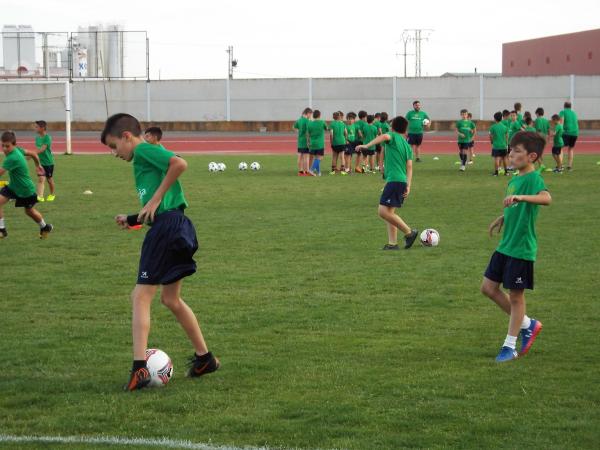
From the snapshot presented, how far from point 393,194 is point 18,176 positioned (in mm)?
5489

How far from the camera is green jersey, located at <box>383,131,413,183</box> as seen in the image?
12.9 m

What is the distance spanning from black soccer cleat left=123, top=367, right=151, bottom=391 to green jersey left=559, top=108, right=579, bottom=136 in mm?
22620

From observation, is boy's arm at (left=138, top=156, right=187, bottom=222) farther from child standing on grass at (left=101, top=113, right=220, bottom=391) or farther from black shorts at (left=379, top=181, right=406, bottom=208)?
black shorts at (left=379, top=181, right=406, bottom=208)

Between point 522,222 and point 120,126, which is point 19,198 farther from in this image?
point 522,222

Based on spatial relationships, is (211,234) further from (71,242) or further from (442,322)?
(442,322)

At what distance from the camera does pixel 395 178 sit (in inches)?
510

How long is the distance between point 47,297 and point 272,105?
47268 mm

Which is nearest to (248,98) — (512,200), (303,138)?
(303,138)

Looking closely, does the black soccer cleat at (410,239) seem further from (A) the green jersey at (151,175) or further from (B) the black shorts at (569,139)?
(B) the black shorts at (569,139)

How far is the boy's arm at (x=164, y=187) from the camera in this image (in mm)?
6199

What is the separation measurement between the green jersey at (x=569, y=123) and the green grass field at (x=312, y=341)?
40.2ft

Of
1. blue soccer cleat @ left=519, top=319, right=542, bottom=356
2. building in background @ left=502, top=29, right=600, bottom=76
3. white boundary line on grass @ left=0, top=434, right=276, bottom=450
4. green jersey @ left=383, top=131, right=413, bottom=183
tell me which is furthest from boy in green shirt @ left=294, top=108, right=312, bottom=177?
building in background @ left=502, top=29, right=600, bottom=76

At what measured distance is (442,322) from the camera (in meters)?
8.36

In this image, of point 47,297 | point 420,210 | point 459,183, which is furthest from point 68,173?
point 47,297
